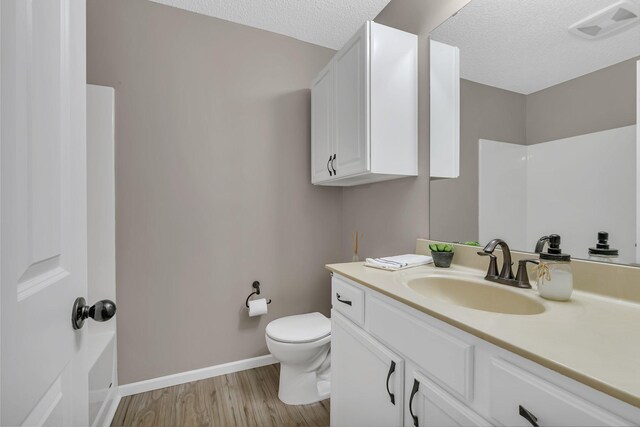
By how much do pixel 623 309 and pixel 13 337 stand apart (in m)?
1.38

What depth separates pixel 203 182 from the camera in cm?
200

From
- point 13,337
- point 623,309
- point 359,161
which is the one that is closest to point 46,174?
point 13,337

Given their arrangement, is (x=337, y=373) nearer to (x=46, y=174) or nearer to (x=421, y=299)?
(x=421, y=299)

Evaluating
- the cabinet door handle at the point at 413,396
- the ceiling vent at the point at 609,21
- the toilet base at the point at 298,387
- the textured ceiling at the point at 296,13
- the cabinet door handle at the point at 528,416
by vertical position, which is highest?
the textured ceiling at the point at 296,13

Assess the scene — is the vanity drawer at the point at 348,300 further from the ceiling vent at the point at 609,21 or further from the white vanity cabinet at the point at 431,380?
the ceiling vent at the point at 609,21

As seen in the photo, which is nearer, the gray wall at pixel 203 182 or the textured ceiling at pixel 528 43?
the textured ceiling at pixel 528 43

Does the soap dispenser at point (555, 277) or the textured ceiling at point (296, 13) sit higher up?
the textured ceiling at point (296, 13)

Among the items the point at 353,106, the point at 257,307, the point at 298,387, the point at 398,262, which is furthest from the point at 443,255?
the point at 257,307

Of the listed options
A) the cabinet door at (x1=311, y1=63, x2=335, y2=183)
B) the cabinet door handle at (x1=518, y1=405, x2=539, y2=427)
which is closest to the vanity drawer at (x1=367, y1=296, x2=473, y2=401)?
the cabinet door handle at (x1=518, y1=405, x2=539, y2=427)

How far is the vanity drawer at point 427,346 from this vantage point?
0.72m

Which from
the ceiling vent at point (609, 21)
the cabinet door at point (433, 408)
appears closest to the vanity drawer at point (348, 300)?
the cabinet door at point (433, 408)

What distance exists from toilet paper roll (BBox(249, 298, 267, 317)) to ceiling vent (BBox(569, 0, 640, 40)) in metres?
2.14

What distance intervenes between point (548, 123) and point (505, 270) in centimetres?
58

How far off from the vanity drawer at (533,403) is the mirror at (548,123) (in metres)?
0.65
